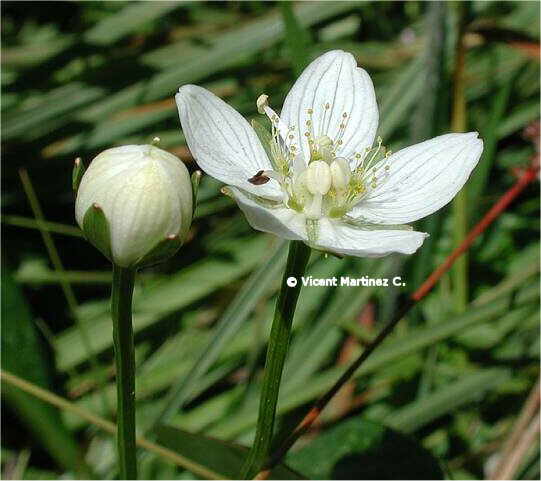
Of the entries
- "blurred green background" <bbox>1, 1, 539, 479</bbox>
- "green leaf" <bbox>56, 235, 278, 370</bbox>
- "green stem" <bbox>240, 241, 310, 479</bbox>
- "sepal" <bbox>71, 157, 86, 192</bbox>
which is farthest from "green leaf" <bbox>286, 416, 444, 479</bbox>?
"sepal" <bbox>71, 157, 86, 192</bbox>

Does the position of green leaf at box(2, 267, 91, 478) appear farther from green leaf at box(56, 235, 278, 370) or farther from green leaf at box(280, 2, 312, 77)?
green leaf at box(280, 2, 312, 77)

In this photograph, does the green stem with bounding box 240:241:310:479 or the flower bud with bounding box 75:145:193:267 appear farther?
the green stem with bounding box 240:241:310:479

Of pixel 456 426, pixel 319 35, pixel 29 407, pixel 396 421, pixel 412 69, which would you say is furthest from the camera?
pixel 319 35

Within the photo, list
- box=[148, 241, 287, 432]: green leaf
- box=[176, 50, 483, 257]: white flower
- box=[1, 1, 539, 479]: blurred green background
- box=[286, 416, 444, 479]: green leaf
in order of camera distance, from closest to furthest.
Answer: box=[176, 50, 483, 257]: white flower, box=[286, 416, 444, 479]: green leaf, box=[148, 241, 287, 432]: green leaf, box=[1, 1, 539, 479]: blurred green background

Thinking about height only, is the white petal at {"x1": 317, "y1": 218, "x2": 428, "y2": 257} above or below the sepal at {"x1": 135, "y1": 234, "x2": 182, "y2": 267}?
below

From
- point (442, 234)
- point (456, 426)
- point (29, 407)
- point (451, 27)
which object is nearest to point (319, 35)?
point (451, 27)

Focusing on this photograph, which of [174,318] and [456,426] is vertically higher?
[174,318]

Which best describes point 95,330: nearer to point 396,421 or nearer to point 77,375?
point 77,375

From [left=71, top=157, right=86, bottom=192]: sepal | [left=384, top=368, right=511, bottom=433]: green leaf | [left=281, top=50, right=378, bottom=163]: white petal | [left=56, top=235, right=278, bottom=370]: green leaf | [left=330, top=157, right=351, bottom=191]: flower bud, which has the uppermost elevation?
[left=71, top=157, right=86, bottom=192]: sepal
